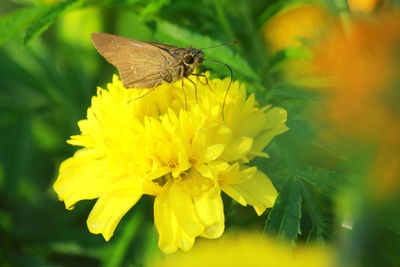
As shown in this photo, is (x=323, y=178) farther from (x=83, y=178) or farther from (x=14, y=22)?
(x=14, y=22)

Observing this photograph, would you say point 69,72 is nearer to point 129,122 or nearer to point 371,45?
point 129,122

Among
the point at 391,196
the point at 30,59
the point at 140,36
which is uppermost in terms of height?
the point at 391,196

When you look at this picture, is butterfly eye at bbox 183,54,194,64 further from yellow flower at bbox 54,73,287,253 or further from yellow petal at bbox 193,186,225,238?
yellow petal at bbox 193,186,225,238

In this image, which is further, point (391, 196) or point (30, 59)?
point (30, 59)

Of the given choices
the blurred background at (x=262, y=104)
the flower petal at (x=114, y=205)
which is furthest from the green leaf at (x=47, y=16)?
the flower petal at (x=114, y=205)

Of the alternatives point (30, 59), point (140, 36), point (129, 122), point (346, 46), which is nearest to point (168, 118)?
point (129, 122)

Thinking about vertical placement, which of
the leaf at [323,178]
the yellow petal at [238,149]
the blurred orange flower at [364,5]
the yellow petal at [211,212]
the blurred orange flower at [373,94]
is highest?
the blurred orange flower at [373,94]

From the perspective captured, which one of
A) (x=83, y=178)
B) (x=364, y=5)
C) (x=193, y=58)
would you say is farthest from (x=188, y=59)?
(x=364, y=5)

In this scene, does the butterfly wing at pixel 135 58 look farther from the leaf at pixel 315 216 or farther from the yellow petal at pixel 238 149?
the leaf at pixel 315 216
